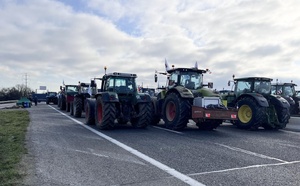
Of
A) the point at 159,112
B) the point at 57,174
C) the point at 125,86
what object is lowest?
the point at 57,174

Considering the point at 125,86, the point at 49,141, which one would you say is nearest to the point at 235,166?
the point at 49,141

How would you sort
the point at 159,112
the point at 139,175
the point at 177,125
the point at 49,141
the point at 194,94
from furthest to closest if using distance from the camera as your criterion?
the point at 159,112 < the point at 194,94 < the point at 177,125 < the point at 49,141 < the point at 139,175

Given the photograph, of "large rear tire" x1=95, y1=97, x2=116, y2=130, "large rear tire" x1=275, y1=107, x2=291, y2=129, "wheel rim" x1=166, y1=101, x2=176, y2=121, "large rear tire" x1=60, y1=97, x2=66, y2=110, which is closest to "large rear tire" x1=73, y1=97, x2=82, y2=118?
"large rear tire" x1=95, y1=97, x2=116, y2=130

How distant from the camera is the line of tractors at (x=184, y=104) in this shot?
1222 centimetres

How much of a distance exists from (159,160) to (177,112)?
220 inches

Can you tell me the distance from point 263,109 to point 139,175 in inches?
356

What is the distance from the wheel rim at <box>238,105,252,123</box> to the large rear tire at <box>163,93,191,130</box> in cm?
314

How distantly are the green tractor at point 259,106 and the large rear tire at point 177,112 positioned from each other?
10.1 ft

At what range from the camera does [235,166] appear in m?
6.55

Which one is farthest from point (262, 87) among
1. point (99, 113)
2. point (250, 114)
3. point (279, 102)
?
point (99, 113)

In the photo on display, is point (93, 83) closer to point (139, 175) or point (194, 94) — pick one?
A: point (194, 94)

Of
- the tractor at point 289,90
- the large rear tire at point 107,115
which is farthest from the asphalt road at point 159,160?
the tractor at point 289,90

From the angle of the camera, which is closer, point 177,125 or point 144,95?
point 177,125

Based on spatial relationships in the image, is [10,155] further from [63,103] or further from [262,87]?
[63,103]
